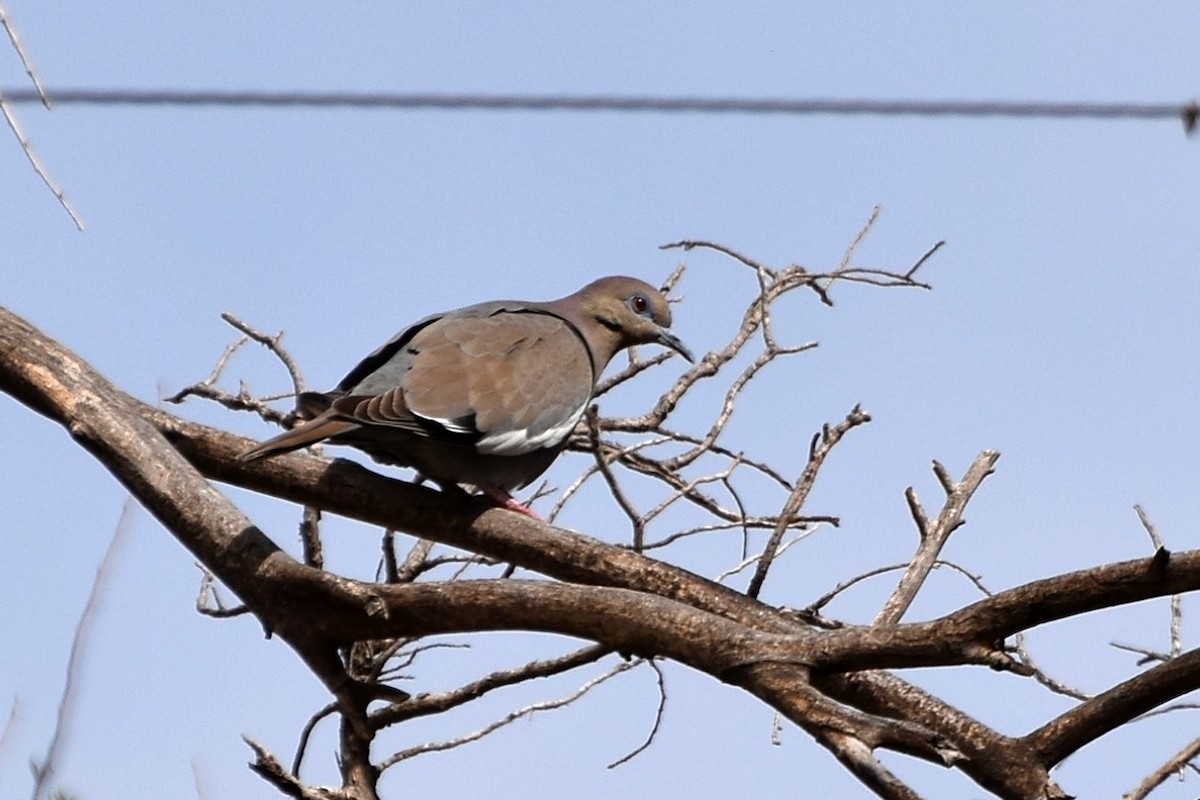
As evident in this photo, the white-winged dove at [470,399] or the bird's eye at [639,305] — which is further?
the bird's eye at [639,305]

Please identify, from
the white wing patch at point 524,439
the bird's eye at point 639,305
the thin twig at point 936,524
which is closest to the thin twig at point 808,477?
the thin twig at point 936,524

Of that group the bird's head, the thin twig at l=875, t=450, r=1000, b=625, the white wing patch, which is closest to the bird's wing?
the white wing patch

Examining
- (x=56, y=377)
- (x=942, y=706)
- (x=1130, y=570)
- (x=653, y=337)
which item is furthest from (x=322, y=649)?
(x=653, y=337)

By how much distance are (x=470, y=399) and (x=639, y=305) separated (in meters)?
1.30

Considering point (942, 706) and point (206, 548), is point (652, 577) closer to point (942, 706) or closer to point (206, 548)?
point (942, 706)

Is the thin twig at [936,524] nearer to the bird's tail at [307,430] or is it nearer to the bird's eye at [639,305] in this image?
the bird's tail at [307,430]

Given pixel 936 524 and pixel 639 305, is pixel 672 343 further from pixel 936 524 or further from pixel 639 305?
pixel 936 524

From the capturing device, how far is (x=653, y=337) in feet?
18.7

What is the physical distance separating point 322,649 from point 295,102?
133 centimetres

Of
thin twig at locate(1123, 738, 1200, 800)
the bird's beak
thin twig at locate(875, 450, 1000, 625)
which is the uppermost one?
the bird's beak

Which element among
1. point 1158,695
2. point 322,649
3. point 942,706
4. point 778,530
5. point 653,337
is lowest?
point 1158,695

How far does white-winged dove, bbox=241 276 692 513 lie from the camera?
425 centimetres

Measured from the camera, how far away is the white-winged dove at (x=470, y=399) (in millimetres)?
4250

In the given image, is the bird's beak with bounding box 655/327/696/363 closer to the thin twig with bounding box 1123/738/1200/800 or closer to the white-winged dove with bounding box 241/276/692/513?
the white-winged dove with bounding box 241/276/692/513
